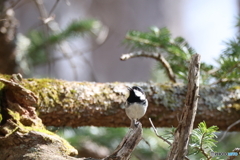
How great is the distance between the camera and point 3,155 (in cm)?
91

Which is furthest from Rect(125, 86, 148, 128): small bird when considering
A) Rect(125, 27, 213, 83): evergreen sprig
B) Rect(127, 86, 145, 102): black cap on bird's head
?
Rect(125, 27, 213, 83): evergreen sprig

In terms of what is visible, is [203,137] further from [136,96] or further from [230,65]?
[230,65]

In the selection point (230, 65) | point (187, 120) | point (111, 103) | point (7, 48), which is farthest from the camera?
point (7, 48)

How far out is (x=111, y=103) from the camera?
125 cm

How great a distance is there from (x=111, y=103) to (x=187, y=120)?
531 millimetres

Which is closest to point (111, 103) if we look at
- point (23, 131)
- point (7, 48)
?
point (23, 131)

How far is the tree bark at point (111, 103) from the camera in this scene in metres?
1.16

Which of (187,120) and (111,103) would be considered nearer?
(187,120)

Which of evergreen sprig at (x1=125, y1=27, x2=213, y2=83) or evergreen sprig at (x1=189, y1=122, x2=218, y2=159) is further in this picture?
evergreen sprig at (x1=125, y1=27, x2=213, y2=83)

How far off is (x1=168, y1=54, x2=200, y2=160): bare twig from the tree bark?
0.51m

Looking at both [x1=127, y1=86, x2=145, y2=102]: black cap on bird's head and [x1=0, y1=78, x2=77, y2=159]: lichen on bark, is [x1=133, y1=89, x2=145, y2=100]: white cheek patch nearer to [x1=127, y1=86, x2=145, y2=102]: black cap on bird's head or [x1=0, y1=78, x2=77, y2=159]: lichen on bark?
[x1=127, y1=86, x2=145, y2=102]: black cap on bird's head

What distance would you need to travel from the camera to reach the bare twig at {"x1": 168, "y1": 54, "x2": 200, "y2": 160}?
718 millimetres

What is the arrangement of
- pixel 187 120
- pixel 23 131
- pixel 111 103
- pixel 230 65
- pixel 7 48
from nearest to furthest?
1. pixel 187 120
2. pixel 23 131
3. pixel 111 103
4. pixel 230 65
5. pixel 7 48

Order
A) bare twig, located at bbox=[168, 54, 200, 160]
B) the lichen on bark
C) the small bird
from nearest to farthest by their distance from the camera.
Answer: bare twig, located at bbox=[168, 54, 200, 160], the lichen on bark, the small bird
